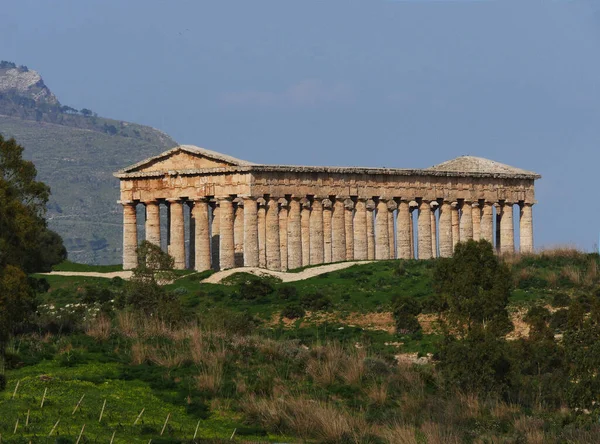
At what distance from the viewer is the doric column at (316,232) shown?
9475cm

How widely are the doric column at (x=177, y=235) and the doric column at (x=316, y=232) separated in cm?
793

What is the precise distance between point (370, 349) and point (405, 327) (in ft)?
Result: 30.5

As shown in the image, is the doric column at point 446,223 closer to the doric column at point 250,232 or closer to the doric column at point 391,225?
the doric column at point 391,225

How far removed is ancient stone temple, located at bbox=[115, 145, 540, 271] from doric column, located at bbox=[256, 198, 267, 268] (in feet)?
0.20

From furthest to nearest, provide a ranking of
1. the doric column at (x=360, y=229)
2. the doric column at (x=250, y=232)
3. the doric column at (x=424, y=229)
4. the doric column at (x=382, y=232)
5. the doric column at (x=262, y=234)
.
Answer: the doric column at (x=424, y=229) < the doric column at (x=382, y=232) < the doric column at (x=360, y=229) < the doric column at (x=262, y=234) < the doric column at (x=250, y=232)

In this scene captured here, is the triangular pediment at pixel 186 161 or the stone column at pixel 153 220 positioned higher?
the triangular pediment at pixel 186 161

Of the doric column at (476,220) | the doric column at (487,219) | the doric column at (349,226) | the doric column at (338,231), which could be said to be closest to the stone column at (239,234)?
the doric column at (338,231)

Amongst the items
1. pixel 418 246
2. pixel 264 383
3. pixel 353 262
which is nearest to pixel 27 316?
pixel 264 383

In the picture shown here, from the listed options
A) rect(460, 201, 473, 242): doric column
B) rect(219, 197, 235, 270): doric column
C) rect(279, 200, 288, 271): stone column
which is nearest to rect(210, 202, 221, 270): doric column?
rect(279, 200, 288, 271): stone column

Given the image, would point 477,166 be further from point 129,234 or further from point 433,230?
point 129,234

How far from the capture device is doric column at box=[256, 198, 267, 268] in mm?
93875

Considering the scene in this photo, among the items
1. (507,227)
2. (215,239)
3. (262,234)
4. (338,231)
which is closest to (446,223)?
(507,227)

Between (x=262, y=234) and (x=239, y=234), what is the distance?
8.36 feet

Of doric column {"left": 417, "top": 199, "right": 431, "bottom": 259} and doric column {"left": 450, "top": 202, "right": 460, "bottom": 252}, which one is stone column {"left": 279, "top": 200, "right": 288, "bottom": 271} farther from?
doric column {"left": 450, "top": 202, "right": 460, "bottom": 252}
